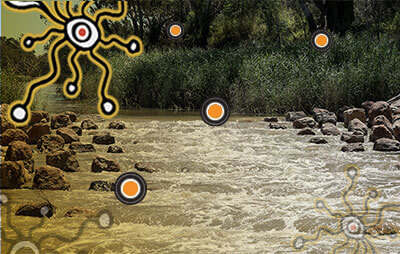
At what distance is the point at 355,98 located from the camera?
10.5 m

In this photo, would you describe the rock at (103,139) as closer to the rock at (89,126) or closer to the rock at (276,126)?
the rock at (89,126)

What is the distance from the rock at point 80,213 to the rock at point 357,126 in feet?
17.4

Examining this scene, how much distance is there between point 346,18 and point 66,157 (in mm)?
15203

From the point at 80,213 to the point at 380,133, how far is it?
4.92m

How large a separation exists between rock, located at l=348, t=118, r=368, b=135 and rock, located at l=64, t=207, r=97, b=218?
5301mm

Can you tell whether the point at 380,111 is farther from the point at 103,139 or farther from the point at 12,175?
the point at 12,175

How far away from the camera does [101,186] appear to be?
393cm

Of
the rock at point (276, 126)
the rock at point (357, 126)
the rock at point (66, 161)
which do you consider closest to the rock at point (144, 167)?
the rock at point (66, 161)

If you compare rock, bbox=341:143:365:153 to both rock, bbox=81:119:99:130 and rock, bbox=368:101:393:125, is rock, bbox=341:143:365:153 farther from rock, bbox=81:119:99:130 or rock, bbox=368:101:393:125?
rock, bbox=81:119:99:130

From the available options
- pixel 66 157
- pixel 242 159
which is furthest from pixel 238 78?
pixel 66 157

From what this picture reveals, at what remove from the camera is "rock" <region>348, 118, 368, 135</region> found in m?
7.57

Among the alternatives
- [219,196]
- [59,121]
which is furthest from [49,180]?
[59,121]

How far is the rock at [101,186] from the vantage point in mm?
3902

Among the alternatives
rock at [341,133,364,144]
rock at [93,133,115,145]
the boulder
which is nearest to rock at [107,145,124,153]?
rock at [93,133,115,145]
